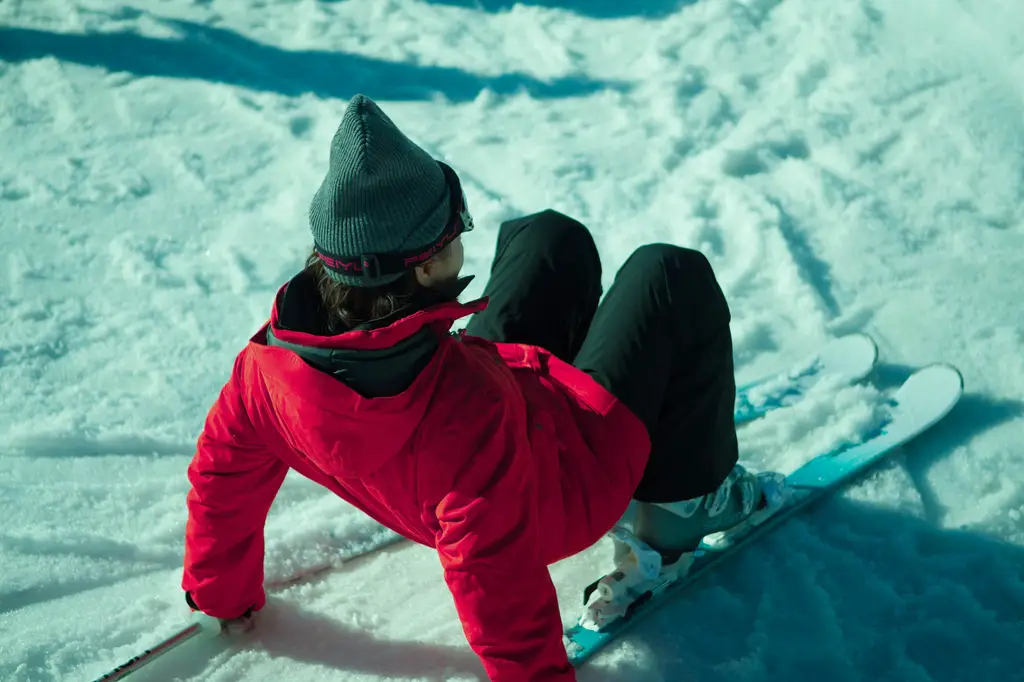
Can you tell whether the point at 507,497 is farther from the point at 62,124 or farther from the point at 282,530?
the point at 62,124

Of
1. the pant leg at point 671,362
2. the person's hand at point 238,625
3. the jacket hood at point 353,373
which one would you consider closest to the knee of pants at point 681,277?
the pant leg at point 671,362

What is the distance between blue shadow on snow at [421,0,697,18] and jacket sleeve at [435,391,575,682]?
334 cm

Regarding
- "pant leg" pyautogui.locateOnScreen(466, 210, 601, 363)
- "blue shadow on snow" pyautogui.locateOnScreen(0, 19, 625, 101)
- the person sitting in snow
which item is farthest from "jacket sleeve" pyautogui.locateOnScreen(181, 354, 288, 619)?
"blue shadow on snow" pyautogui.locateOnScreen(0, 19, 625, 101)

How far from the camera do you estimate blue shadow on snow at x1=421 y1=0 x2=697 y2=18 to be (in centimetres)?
411

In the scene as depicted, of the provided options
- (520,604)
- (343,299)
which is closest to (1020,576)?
(520,604)

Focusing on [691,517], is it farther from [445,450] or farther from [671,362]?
[445,450]

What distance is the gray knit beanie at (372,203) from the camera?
111 cm

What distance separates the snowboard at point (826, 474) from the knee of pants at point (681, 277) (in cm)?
54

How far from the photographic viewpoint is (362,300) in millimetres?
1185

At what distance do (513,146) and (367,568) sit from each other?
6.50 feet

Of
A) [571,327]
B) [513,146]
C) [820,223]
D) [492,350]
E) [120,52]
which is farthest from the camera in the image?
[120,52]

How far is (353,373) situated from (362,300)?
11 centimetres

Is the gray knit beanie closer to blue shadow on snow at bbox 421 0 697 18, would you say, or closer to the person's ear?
the person's ear

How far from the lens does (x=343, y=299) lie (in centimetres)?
119
